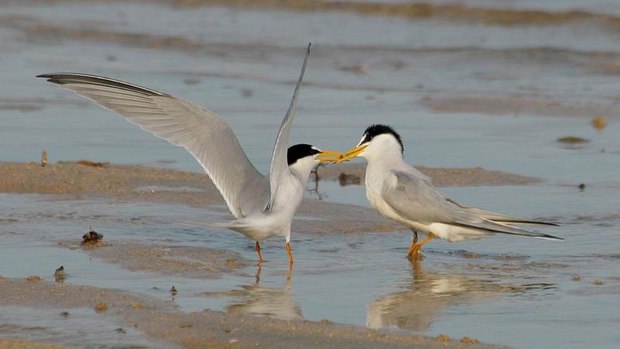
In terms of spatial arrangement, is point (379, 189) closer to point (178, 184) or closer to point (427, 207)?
point (427, 207)

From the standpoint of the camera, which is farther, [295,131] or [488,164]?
[295,131]

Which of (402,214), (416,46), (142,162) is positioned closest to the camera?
(402,214)

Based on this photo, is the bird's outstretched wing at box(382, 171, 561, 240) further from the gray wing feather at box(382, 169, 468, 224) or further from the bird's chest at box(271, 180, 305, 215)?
the bird's chest at box(271, 180, 305, 215)

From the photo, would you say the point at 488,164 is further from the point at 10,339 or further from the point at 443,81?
the point at 10,339

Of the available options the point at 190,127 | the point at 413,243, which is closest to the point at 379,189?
the point at 413,243

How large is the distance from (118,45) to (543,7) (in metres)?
5.79

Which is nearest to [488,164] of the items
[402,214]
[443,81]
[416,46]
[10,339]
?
[402,214]

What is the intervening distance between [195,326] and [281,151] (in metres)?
1.28

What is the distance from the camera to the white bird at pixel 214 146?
259 inches

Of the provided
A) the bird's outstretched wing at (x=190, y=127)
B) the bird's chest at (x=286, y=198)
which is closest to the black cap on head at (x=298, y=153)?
the bird's outstretched wing at (x=190, y=127)

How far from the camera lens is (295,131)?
10.4m

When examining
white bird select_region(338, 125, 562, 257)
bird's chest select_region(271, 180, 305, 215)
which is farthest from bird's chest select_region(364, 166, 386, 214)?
bird's chest select_region(271, 180, 305, 215)

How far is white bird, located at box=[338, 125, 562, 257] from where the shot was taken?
7.03 meters

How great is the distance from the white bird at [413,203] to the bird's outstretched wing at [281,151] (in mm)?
913
